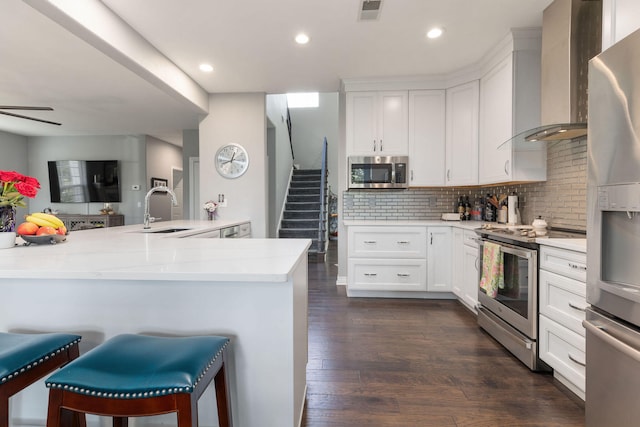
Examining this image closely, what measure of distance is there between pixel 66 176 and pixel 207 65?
5.17 meters

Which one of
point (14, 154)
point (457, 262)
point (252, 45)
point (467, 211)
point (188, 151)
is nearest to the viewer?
point (252, 45)

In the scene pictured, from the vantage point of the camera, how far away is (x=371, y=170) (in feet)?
12.6

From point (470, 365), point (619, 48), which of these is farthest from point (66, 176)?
point (619, 48)

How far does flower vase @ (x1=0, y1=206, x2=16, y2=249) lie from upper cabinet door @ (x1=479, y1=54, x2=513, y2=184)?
347cm

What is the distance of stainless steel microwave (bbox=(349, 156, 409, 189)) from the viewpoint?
12.5 feet

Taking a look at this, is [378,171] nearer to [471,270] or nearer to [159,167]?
[471,270]

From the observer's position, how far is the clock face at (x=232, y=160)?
4.30 m

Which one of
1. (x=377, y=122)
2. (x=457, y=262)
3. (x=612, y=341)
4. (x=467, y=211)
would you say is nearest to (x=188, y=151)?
(x=377, y=122)

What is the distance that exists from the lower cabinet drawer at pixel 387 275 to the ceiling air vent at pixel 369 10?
2351 millimetres

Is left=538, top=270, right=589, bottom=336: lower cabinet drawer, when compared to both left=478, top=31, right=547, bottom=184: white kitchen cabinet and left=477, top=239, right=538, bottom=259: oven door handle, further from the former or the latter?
left=478, top=31, right=547, bottom=184: white kitchen cabinet

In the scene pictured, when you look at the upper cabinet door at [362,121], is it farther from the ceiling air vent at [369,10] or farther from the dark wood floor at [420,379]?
the dark wood floor at [420,379]

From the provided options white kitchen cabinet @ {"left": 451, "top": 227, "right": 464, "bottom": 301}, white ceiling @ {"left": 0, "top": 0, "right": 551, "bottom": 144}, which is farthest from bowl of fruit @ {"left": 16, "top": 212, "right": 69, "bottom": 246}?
white kitchen cabinet @ {"left": 451, "top": 227, "right": 464, "bottom": 301}

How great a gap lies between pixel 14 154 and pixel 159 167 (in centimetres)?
261

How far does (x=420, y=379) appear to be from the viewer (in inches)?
78.1
